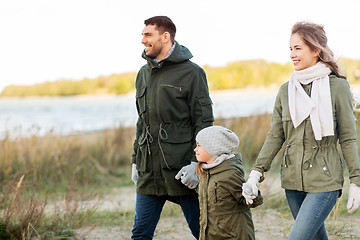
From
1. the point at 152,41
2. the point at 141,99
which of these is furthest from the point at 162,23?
the point at 141,99

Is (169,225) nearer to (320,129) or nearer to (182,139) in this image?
(182,139)

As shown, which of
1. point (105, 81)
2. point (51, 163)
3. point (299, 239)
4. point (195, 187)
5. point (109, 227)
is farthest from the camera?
point (105, 81)

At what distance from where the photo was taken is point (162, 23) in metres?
3.04

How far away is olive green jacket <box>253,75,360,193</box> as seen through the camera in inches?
96.0

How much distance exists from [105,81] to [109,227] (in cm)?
4733

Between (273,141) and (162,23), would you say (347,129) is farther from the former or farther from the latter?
(162,23)

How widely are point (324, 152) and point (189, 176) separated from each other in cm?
80

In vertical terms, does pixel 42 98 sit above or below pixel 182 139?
below

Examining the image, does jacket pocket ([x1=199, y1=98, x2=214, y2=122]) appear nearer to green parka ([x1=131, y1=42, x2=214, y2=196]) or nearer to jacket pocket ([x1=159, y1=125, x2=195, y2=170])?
green parka ([x1=131, y1=42, x2=214, y2=196])

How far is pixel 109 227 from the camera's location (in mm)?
4629

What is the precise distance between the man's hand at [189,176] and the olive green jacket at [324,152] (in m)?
0.54

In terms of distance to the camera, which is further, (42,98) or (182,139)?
(42,98)

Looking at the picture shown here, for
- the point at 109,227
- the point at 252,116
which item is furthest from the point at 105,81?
the point at 109,227

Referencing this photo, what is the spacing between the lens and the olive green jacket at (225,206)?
8.56 feet
